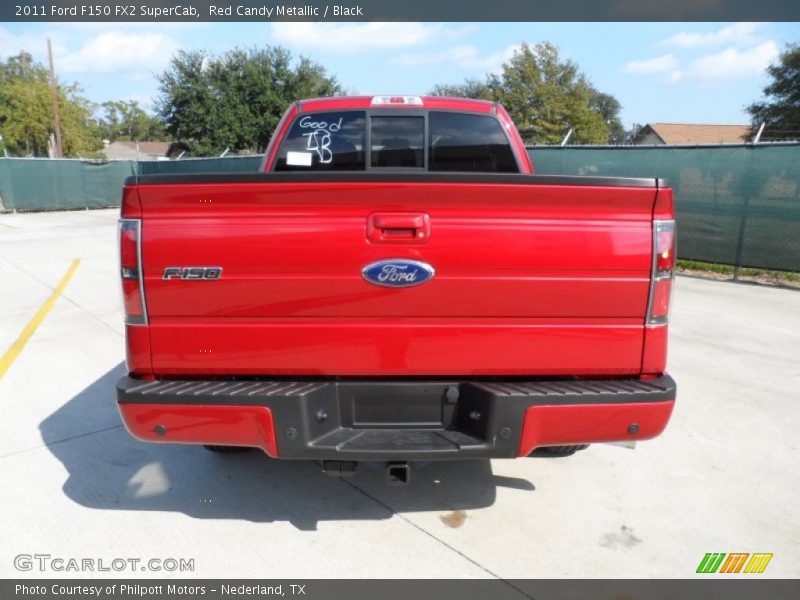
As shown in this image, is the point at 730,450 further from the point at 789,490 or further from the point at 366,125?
the point at 366,125

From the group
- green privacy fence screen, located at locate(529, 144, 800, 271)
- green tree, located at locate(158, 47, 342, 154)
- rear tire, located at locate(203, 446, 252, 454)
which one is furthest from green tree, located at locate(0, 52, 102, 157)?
rear tire, located at locate(203, 446, 252, 454)

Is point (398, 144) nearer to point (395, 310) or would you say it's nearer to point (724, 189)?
point (395, 310)

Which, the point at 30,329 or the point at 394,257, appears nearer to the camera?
the point at 394,257

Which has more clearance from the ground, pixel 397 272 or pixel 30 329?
pixel 397 272

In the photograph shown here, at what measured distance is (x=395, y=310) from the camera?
2357 mm

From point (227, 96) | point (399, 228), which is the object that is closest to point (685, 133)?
point (227, 96)

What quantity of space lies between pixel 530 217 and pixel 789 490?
2270 mm

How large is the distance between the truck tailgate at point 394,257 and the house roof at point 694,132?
2358 inches

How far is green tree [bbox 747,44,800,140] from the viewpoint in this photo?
35125 mm

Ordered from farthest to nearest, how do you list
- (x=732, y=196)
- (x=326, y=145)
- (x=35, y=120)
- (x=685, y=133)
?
1. (x=685, y=133)
2. (x=35, y=120)
3. (x=732, y=196)
4. (x=326, y=145)

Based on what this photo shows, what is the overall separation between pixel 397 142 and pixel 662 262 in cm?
224

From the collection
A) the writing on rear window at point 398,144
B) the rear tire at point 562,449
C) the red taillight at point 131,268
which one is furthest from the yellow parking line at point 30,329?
the rear tire at point 562,449

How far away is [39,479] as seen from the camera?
10.8 feet
